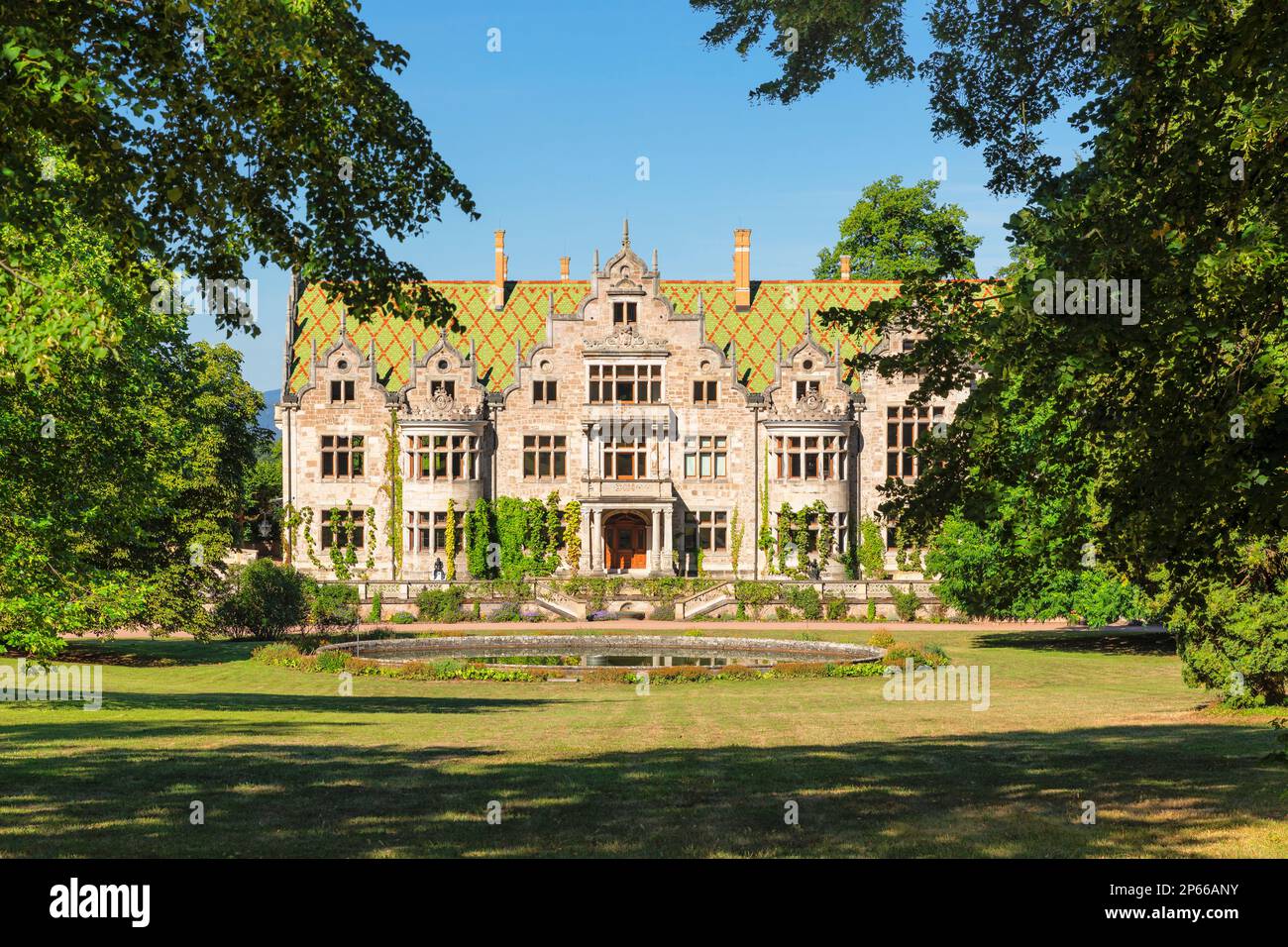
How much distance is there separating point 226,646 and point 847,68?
28.0 metres

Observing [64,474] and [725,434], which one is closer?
[64,474]

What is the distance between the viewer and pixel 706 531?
53.6 meters

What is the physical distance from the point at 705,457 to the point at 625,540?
4886 millimetres

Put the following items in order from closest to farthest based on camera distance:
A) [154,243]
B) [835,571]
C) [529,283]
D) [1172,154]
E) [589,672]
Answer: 1. [1172,154]
2. [154,243]
3. [589,672]
4. [835,571]
5. [529,283]

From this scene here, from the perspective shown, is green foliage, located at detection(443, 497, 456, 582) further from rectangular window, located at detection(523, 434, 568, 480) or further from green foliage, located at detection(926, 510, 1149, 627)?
green foliage, located at detection(926, 510, 1149, 627)

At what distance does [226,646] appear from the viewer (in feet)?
123

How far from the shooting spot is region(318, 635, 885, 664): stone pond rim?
3600 centimetres

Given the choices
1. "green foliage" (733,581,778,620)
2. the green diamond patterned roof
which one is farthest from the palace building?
"green foliage" (733,581,778,620)

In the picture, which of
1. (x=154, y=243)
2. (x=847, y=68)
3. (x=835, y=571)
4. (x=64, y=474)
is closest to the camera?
(x=154, y=243)

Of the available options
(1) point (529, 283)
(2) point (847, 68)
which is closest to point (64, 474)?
(2) point (847, 68)

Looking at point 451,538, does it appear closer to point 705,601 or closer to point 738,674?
point 705,601

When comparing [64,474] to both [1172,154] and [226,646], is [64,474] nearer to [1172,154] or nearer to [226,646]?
[1172,154]

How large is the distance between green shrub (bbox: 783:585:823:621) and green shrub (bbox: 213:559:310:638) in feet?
56.3

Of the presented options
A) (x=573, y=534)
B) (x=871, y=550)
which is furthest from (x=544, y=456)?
(x=871, y=550)
